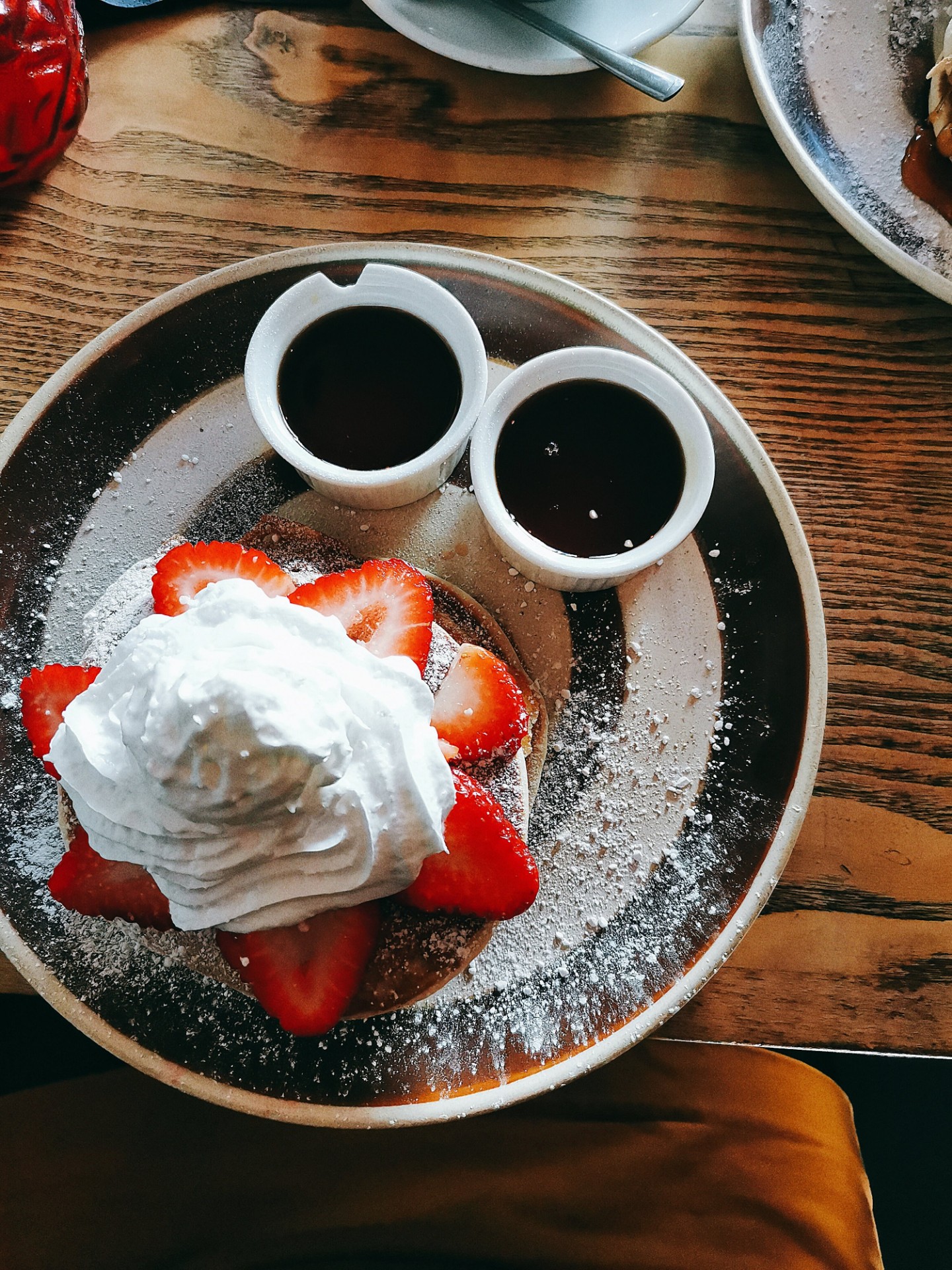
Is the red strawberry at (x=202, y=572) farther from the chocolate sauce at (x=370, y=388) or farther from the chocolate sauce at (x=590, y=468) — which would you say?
the chocolate sauce at (x=590, y=468)

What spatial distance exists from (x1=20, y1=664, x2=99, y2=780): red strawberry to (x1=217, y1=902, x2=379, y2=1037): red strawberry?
32 cm

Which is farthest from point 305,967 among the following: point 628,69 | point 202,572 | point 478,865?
point 628,69

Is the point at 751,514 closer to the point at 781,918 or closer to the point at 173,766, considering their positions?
the point at 781,918

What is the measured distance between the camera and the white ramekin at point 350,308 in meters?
1.04

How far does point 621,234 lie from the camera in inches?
50.0

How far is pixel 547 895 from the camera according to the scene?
115 cm

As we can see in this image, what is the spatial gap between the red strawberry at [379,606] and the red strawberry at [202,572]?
0.12ft

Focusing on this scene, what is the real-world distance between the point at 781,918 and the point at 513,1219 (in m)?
0.59

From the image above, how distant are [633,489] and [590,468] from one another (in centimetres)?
6

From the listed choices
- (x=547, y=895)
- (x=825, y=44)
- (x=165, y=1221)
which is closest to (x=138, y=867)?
(x=547, y=895)

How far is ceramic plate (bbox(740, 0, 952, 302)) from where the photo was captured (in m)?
1.19

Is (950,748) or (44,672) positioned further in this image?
(950,748)

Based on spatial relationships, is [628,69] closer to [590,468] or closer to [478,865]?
[590,468]

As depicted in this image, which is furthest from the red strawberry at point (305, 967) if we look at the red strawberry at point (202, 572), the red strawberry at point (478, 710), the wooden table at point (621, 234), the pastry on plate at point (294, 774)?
the wooden table at point (621, 234)
